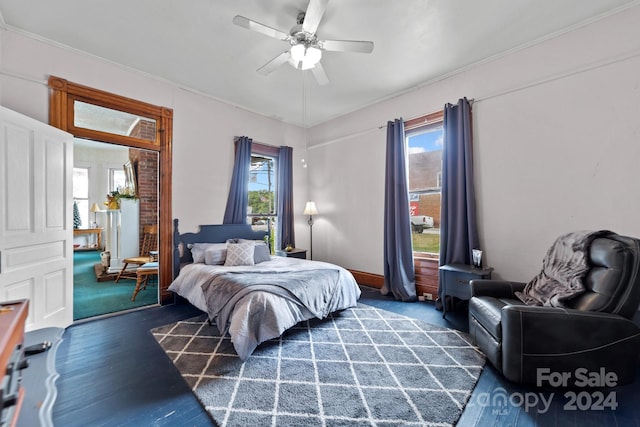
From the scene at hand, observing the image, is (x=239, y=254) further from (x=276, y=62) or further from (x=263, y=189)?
(x=276, y=62)

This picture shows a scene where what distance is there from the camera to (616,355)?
1846 millimetres

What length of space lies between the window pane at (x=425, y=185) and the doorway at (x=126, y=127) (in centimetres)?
354

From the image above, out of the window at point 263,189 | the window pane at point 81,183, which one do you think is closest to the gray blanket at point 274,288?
the window at point 263,189

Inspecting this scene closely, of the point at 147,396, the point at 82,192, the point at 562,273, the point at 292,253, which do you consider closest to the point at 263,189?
the point at 292,253

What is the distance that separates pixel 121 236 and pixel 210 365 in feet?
12.8

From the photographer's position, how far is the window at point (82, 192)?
7043mm

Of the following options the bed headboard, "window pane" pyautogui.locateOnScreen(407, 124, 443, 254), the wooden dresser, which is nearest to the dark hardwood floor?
the wooden dresser

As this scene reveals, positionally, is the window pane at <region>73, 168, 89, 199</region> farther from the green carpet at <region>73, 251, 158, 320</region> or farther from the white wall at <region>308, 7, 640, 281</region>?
the white wall at <region>308, 7, 640, 281</region>

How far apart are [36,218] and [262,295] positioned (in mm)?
2263

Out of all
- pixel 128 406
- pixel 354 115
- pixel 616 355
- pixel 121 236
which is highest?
pixel 354 115

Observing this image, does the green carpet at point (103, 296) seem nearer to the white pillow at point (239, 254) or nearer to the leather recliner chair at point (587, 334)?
the white pillow at point (239, 254)

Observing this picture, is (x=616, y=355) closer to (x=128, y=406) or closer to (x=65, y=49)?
(x=128, y=406)

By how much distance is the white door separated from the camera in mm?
2268

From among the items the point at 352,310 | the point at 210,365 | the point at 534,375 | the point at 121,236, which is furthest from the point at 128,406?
the point at 121,236
